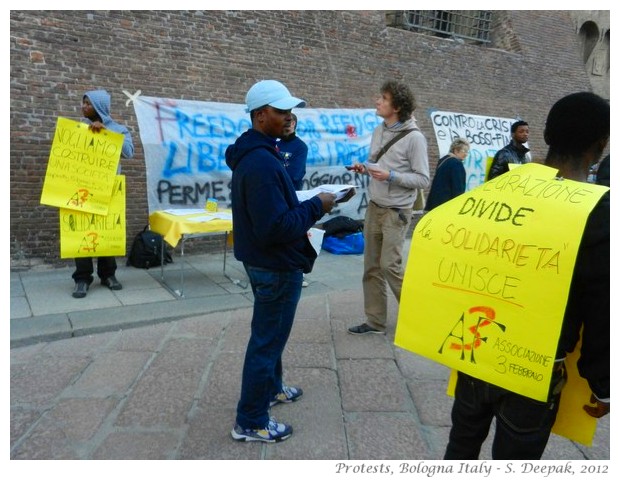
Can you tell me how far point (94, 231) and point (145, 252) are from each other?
49.1 inches

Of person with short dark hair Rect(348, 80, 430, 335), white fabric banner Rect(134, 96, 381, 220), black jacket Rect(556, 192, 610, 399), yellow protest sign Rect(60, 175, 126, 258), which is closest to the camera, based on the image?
black jacket Rect(556, 192, 610, 399)

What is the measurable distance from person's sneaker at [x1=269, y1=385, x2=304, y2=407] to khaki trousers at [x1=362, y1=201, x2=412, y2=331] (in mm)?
1265

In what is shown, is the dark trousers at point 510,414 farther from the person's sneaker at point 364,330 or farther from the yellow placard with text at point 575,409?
the person's sneaker at point 364,330

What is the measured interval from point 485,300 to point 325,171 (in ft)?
22.7

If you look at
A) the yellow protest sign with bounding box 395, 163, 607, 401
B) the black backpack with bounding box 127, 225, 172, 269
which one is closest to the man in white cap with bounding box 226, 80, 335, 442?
the yellow protest sign with bounding box 395, 163, 607, 401

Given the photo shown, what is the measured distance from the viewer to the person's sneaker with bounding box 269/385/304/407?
122 inches

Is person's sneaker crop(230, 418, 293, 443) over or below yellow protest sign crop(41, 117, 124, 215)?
below

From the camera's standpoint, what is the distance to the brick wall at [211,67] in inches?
235

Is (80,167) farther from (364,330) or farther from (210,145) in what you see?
(364,330)

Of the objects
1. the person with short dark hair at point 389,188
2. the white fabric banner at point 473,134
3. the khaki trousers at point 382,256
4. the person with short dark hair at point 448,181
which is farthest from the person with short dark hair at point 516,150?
the white fabric banner at point 473,134

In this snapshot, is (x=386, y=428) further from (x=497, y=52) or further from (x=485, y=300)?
(x=497, y=52)

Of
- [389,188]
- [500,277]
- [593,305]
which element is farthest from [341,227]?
[593,305]

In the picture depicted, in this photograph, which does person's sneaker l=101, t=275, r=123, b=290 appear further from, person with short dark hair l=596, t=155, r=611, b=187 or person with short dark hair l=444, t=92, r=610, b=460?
person with short dark hair l=596, t=155, r=611, b=187

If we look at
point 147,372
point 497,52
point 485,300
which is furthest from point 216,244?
point 497,52
